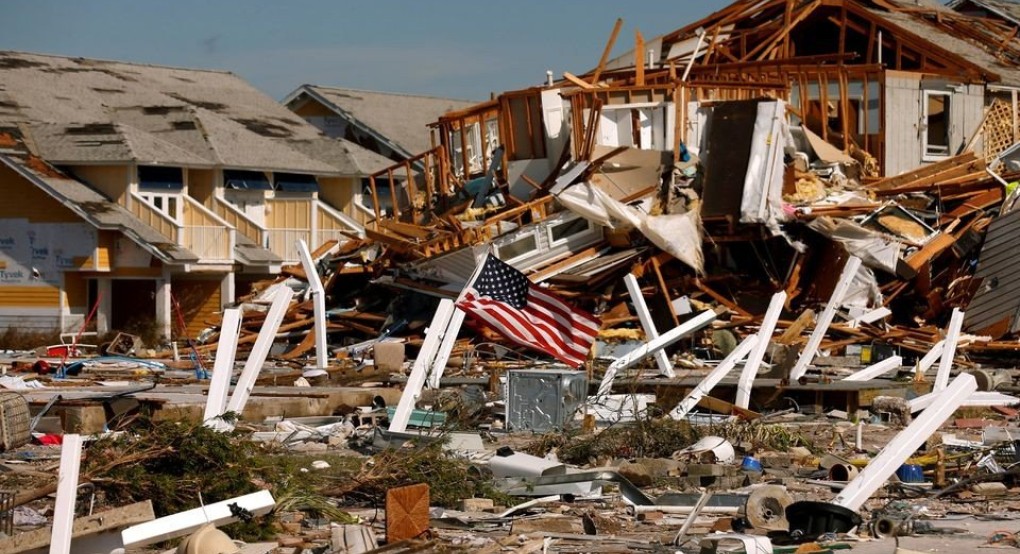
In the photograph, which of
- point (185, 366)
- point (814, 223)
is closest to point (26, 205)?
point (185, 366)

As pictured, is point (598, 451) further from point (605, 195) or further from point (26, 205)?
point (26, 205)

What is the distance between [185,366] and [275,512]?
14549 mm

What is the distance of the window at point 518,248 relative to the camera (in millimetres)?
26406

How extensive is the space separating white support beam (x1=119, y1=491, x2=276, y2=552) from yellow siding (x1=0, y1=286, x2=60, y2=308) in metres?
30.1

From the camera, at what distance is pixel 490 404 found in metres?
18.0

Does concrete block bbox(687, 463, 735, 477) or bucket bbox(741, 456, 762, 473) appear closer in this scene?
concrete block bbox(687, 463, 735, 477)

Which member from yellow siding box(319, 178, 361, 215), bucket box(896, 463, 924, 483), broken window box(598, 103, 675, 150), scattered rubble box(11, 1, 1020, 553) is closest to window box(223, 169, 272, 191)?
yellow siding box(319, 178, 361, 215)

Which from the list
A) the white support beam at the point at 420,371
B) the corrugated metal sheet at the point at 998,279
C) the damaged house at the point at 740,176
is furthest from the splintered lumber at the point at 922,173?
the white support beam at the point at 420,371

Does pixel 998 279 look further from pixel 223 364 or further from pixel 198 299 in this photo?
pixel 198 299

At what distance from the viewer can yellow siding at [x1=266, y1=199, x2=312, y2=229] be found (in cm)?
4622

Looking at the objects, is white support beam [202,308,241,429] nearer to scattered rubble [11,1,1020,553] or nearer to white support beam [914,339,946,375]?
scattered rubble [11,1,1020,553]

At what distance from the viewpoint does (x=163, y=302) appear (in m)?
39.3

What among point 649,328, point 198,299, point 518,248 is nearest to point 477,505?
point 649,328

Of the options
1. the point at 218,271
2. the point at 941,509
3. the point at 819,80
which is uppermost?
the point at 819,80
